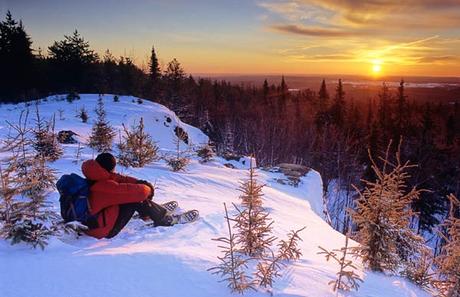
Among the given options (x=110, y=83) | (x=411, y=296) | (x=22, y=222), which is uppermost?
(x=110, y=83)

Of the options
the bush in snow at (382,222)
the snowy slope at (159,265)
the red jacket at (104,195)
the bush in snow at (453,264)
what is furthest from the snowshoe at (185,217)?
the bush in snow at (453,264)

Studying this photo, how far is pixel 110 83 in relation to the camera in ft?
141

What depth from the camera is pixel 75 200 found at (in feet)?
16.8

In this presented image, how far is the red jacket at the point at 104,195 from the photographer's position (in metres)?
5.18

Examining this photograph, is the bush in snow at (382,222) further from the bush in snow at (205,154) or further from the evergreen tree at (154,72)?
the evergreen tree at (154,72)

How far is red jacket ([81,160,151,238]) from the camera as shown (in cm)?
518

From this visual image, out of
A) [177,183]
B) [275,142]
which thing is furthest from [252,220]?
[275,142]

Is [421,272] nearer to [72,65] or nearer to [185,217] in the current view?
[185,217]

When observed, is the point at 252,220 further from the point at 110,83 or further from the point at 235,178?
the point at 110,83

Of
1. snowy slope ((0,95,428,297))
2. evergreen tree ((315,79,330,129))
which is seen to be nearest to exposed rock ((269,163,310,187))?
snowy slope ((0,95,428,297))

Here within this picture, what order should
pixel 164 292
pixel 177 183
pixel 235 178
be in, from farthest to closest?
pixel 235 178 < pixel 177 183 < pixel 164 292

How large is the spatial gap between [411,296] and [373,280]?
52cm

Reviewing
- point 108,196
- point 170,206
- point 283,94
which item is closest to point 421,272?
point 170,206

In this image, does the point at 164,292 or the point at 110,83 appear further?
the point at 110,83
